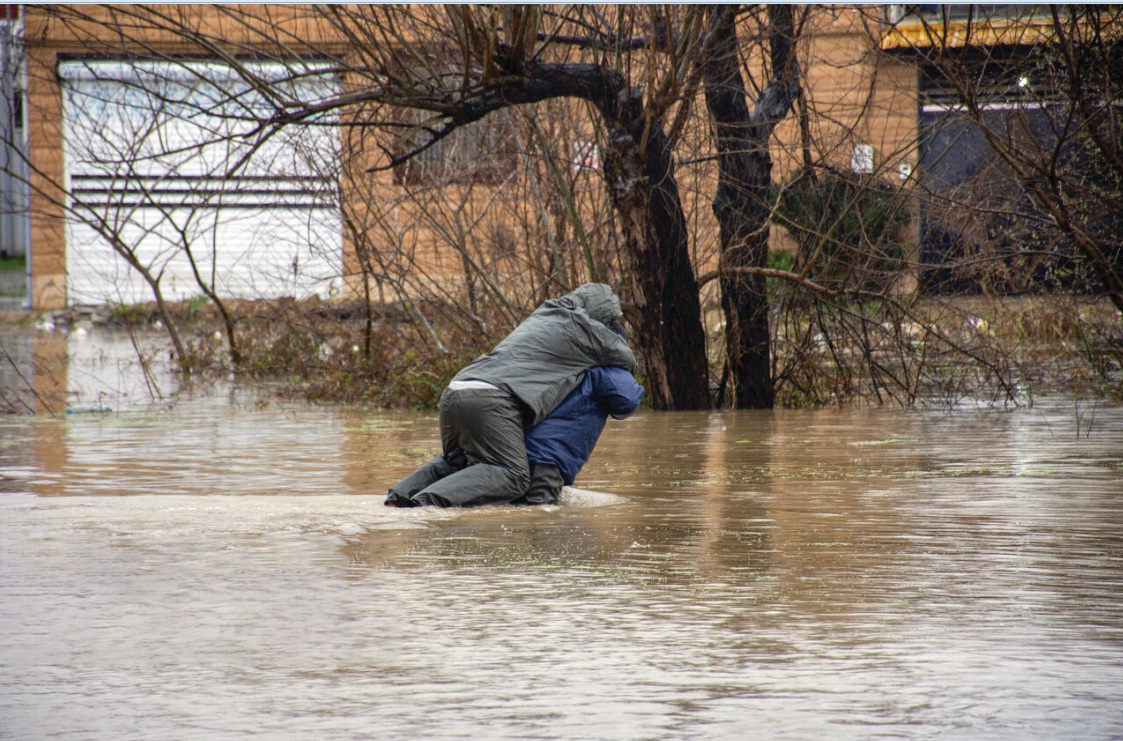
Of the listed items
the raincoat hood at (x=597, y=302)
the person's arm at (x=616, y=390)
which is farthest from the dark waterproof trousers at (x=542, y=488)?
the raincoat hood at (x=597, y=302)

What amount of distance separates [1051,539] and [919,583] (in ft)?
Answer: 3.68

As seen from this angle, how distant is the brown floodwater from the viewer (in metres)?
3.28

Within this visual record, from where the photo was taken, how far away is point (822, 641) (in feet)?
12.6

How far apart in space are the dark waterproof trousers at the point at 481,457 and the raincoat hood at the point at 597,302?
2.15 ft

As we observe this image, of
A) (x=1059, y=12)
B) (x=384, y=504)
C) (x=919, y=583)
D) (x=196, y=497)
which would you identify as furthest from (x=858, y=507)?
(x=1059, y=12)

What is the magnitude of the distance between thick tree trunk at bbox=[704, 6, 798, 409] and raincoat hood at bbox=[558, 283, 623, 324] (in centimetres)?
508

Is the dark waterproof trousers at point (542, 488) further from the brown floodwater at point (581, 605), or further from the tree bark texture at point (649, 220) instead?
the tree bark texture at point (649, 220)

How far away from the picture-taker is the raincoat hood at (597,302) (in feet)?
21.9

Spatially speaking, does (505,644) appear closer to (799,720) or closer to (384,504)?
(799,720)

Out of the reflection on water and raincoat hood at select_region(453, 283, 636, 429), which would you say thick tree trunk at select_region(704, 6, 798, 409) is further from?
raincoat hood at select_region(453, 283, 636, 429)

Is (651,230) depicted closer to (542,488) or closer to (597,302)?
(597,302)

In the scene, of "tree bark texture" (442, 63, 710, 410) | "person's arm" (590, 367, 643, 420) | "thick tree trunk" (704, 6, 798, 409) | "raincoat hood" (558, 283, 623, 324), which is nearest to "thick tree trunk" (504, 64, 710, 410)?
"tree bark texture" (442, 63, 710, 410)

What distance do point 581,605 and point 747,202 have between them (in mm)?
8241

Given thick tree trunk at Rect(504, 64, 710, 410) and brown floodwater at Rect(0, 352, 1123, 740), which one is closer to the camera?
brown floodwater at Rect(0, 352, 1123, 740)
